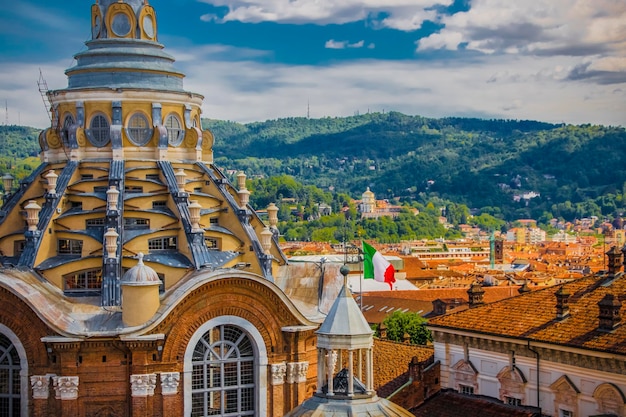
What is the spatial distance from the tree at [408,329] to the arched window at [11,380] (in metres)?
39.2

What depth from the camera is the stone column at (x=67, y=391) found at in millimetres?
44375

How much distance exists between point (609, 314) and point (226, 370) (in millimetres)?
14450

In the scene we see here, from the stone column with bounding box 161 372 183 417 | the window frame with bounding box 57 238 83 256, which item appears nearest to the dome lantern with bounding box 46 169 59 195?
the window frame with bounding box 57 238 83 256

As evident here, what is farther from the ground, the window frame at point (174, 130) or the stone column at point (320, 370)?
the window frame at point (174, 130)

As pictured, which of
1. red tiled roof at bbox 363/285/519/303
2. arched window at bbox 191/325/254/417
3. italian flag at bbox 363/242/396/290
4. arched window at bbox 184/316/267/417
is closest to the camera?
arched window at bbox 184/316/267/417

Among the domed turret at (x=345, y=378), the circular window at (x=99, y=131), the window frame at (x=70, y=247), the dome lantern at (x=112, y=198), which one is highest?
the circular window at (x=99, y=131)

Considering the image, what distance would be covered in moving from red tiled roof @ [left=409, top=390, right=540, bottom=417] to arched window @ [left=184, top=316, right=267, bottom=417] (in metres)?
8.18

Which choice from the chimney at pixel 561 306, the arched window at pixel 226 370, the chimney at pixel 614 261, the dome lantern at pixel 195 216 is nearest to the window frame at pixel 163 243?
the dome lantern at pixel 195 216

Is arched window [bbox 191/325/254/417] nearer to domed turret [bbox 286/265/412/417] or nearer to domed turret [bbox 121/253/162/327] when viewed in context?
domed turret [bbox 121/253/162/327]

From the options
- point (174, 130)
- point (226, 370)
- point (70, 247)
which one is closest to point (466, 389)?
point (226, 370)

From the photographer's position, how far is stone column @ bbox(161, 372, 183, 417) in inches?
1778

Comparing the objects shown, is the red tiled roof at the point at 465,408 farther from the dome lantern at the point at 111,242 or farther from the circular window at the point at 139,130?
the circular window at the point at 139,130

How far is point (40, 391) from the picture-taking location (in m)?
44.8

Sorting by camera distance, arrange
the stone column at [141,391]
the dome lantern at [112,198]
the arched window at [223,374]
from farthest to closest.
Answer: the dome lantern at [112,198] → the arched window at [223,374] → the stone column at [141,391]
